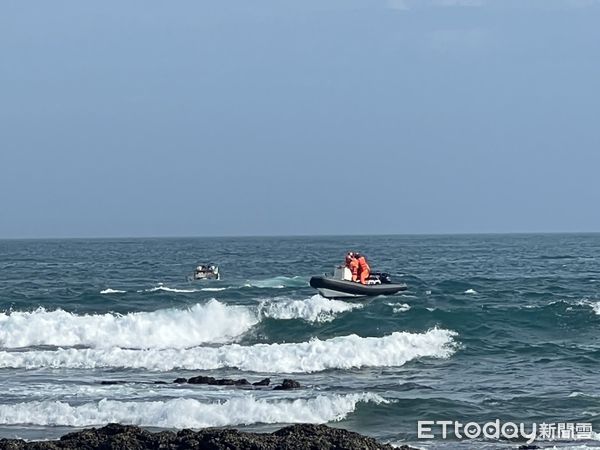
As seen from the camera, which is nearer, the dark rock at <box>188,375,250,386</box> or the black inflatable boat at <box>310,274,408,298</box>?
the dark rock at <box>188,375,250,386</box>

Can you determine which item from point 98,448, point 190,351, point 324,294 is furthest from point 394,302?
point 98,448

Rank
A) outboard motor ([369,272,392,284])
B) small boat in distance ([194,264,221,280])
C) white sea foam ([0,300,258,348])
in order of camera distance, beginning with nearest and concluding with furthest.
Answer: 1. white sea foam ([0,300,258,348])
2. outboard motor ([369,272,392,284])
3. small boat in distance ([194,264,221,280])

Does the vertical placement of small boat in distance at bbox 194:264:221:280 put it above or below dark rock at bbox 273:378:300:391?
above

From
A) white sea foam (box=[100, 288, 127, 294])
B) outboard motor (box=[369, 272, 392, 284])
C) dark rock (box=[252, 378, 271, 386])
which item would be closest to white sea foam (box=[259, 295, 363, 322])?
outboard motor (box=[369, 272, 392, 284])

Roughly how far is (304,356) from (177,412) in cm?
720

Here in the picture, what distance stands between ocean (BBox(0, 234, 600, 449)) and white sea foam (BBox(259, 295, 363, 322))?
53 millimetres

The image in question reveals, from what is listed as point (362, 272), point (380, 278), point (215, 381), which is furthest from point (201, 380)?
point (380, 278)

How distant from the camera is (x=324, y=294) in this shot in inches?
1305

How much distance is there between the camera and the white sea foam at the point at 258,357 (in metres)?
23.9

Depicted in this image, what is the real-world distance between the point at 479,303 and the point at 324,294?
454cm

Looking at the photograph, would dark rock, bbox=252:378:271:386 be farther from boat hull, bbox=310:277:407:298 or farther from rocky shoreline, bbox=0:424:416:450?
boat hull, bbox=310:277:407:298

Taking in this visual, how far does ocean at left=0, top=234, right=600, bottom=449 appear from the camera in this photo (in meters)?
17.5

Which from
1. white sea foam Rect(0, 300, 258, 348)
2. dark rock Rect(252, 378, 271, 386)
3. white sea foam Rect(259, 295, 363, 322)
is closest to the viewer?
dark rock Rect(252, 378, 271, 386)

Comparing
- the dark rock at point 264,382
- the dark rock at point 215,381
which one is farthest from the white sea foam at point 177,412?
the dark rock at point 215,381
